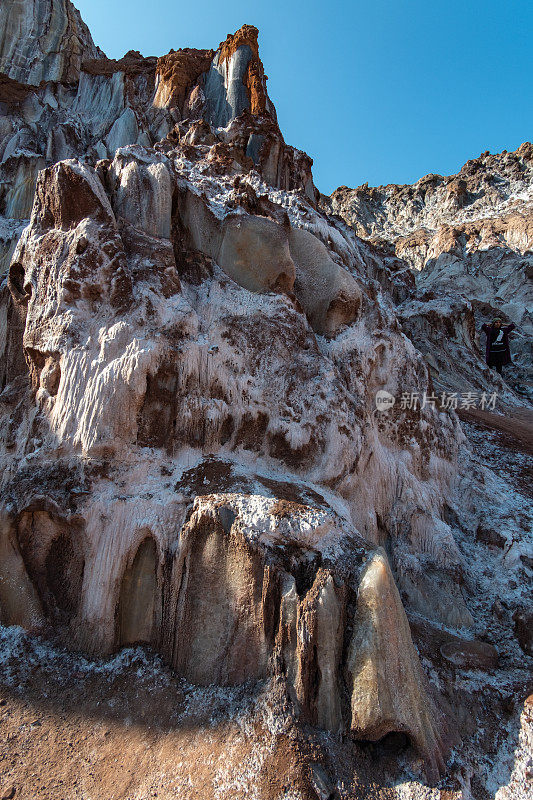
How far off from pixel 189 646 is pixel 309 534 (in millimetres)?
1607

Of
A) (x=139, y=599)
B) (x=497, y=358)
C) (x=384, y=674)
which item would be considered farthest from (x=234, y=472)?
(x=497, y=358)

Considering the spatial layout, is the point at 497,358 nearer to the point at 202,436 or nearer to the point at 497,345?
the point at 497,345

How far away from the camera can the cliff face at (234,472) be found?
4.10 metres

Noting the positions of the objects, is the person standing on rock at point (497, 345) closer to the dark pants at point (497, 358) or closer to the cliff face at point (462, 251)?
the dark pants at point (497, 358)

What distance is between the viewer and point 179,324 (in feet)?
19.4

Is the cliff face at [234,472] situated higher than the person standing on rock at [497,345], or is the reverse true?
the person standing on rock at [497,345]

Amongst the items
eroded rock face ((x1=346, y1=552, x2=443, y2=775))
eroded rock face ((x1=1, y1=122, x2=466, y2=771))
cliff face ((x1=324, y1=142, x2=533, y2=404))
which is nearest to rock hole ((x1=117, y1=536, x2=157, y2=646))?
eroded rock face ((x1=1, y1=122, x2=466, y2=771))

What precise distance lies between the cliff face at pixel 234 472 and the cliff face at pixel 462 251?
8.40 metres

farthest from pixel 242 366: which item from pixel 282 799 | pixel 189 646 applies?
pixel 282 799

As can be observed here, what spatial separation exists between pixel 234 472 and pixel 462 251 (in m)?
30.0

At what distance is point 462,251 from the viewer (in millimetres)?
29828

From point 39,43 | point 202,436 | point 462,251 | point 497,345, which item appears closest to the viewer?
point 202,436

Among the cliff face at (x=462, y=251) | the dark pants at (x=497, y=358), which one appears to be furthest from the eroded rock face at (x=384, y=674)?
the dark pants at (x=497, y=358)

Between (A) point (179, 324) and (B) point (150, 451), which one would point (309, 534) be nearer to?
(B) point (150, 451)
